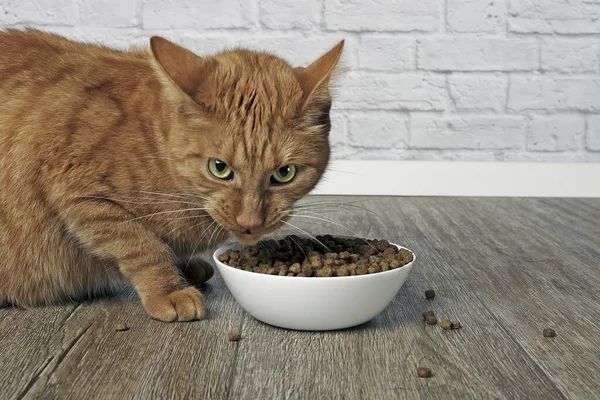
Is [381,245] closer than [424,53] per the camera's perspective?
Yes

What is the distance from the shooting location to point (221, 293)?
1637 millimetres

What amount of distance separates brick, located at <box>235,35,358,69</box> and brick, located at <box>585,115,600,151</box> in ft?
3.27

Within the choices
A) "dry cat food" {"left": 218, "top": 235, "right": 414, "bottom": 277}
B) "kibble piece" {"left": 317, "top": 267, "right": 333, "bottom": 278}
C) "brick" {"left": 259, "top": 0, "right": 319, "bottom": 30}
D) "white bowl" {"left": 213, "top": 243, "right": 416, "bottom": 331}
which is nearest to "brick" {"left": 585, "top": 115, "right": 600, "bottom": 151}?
"brick" {"left": 259, "top": 0, "right": 319, "bottom": 30}

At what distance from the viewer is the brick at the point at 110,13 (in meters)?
2.86

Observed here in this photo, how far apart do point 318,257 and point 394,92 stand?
1638 mm

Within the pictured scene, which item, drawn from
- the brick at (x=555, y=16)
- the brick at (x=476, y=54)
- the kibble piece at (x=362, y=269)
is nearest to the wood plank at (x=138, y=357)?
the kibble piece at (x=362, y=269)

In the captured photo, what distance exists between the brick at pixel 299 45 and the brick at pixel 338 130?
21cm

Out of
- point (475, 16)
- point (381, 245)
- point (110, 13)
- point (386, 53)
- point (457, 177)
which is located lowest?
point (457, 177)

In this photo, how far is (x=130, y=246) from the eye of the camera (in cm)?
149

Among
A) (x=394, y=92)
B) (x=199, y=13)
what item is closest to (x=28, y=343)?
(x=199, y=13)

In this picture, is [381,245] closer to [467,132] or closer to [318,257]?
[318,257]

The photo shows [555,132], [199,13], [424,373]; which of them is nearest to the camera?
[424,373]

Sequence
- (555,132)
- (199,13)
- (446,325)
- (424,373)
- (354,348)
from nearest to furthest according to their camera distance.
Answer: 1. (424,373)
2. (354,348)
3. (446,325)
4. (199,13)
5. (555,132)

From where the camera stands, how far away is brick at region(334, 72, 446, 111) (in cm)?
290
